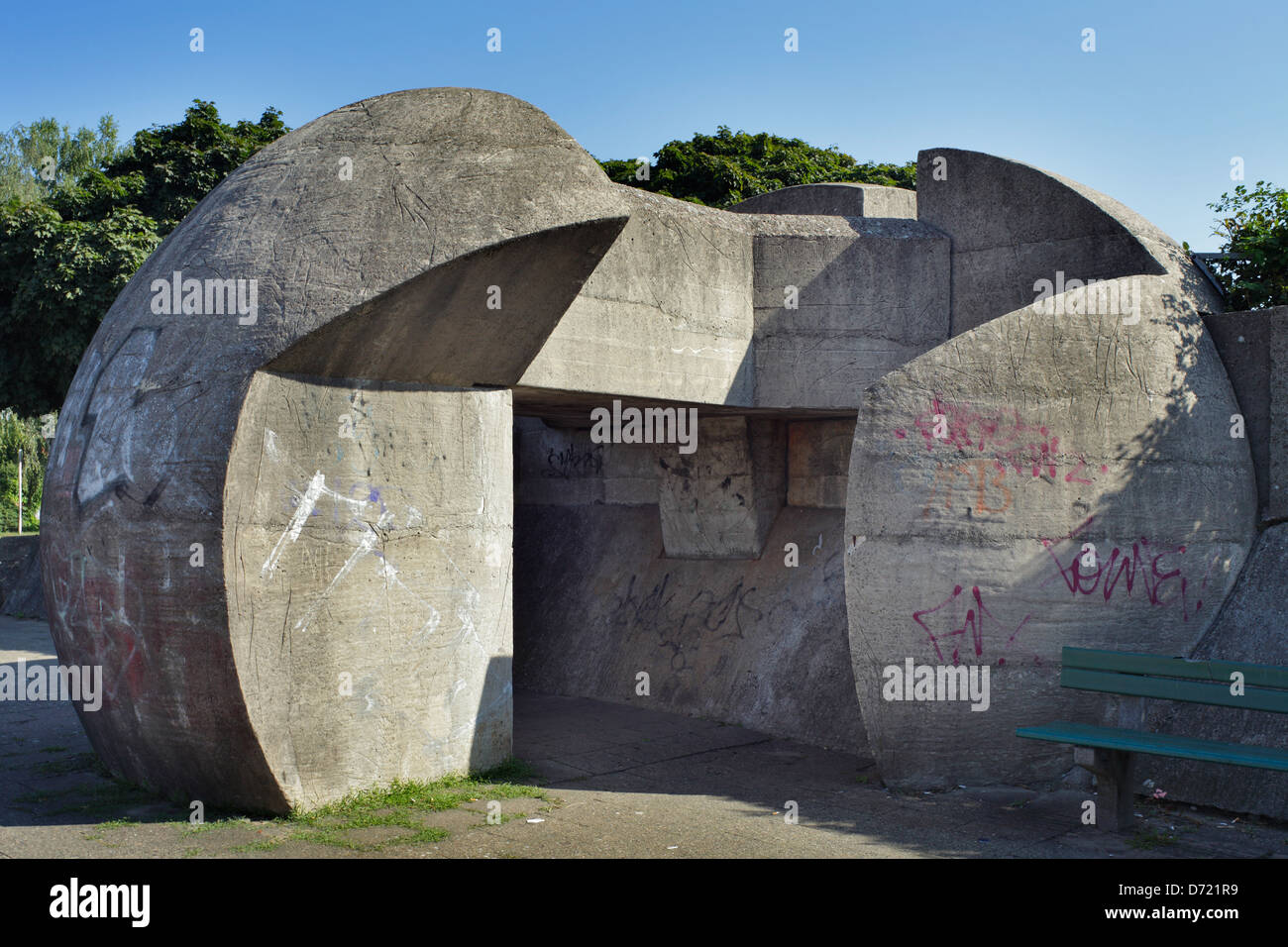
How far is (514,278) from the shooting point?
7691 mm

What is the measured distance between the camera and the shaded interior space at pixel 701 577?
35.2 feet

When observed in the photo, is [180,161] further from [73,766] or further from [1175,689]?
[1175,689]

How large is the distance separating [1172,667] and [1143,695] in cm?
26

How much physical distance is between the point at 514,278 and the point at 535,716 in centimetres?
509

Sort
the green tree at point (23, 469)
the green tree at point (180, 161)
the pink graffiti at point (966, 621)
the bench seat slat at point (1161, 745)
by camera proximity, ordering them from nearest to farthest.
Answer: the bench seat slat at point (1161, 745) → the pink graffiti at point (966, 621) → the green tree at point (180, 161) → the green tree at point (23, 469)

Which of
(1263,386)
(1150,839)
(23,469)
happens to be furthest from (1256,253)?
(23,469)

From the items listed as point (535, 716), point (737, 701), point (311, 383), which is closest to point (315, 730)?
point (311, 383)

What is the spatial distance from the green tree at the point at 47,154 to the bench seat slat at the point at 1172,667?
27.2 meters

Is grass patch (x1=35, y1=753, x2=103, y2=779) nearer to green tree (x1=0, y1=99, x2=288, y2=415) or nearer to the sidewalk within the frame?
the sidewalk

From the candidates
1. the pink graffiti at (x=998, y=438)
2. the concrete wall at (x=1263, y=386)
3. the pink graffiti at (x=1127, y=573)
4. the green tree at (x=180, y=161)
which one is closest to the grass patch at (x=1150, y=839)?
the pink graffiti at (x=1127, y=573)

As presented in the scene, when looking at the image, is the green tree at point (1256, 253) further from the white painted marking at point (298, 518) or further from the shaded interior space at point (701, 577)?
the white painted marking at point (298, 518)

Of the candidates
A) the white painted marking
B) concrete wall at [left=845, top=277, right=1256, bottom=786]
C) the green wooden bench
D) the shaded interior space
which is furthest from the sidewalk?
the white painted marking

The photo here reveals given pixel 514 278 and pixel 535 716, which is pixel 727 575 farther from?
pixel 514 278

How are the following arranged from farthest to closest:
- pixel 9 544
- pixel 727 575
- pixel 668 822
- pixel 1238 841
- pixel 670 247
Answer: pixel 9 544 < pixel 727 575 < pixel 670 247 < pixel 668 822 < pixel 1238 841
